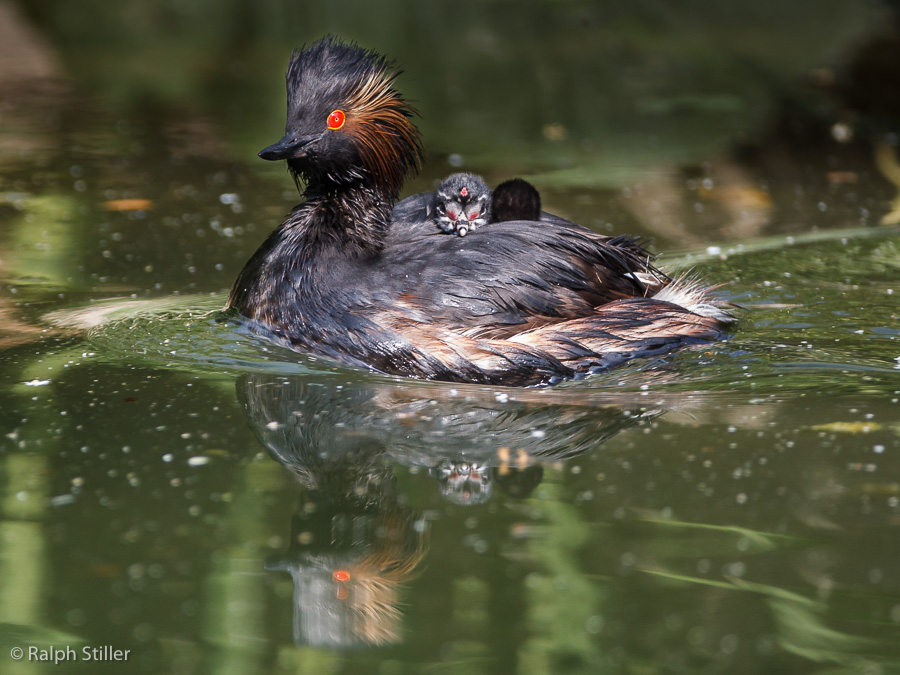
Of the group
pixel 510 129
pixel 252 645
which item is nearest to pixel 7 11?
pixel 510 129

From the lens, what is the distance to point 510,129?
1094cm

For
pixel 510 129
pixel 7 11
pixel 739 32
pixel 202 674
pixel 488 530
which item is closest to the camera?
pixel 202 674

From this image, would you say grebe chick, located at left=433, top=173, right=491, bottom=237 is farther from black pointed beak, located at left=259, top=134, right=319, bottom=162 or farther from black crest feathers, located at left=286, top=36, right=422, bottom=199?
black pointed beak, located at left=259, top=134, right=319, bottom=162

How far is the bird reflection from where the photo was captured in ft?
12.3

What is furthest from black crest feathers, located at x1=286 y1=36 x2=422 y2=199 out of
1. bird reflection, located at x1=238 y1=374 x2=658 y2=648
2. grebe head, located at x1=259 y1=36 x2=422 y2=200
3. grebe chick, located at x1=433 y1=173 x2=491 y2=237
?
bird reflection, located at x1=238 y1=374 x2=658 y2=648

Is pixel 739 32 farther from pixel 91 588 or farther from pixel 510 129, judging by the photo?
pixel 91 588

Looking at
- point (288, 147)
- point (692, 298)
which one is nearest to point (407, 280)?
point (288, 147)

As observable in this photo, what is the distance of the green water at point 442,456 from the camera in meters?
3.55

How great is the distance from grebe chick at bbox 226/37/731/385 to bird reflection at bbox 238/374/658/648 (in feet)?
0.89

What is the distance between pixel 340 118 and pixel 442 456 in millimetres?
1991

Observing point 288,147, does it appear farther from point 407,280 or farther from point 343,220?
point 407,280

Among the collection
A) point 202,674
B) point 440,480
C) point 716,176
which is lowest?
point 202,674

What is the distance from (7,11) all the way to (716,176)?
8565mm

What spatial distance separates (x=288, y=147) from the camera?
575cm
